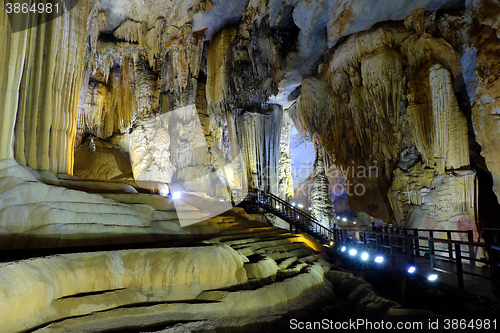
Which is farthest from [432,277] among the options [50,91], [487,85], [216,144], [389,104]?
[216,144]

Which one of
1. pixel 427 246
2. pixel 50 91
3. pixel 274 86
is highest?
pixel 274 86

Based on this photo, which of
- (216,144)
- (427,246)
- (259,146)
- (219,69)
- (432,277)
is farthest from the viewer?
(216,144)

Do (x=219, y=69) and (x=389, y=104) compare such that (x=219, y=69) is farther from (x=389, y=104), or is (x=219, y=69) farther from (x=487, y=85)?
(x=487, y=85)

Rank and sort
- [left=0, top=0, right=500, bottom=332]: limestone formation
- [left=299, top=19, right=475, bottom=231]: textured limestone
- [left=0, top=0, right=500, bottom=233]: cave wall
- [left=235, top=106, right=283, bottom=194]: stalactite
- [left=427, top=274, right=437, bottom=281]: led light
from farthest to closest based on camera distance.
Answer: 1. [left=235, top=106, right=283, bottom=194]: stalactite
2. [left=299, top=19, right=475, bottom=231]: textured limestone
3. [left=0, top=0, right=500, bottom=233]: cave wall
4. [left=427, top=274, right=437, bottom=281]: led light
5. [left=0, top=0, right=500, bottom=332]: limestone formation

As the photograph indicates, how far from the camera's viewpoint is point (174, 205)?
6.60 m

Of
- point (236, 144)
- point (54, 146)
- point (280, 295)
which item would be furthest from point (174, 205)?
point (236, 144)

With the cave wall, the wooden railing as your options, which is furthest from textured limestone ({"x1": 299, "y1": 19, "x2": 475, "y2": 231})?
the wooden railing

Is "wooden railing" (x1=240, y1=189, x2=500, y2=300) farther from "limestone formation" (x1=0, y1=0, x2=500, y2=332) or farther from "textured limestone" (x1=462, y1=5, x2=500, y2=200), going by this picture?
"textured limestone" (x1=462, y1=5, x2=500, y2=200)

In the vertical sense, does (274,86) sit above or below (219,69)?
below

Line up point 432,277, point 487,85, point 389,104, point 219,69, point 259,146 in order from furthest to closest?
point 259,146, point 219,69, point 389,104, point 487,85, point 432,277

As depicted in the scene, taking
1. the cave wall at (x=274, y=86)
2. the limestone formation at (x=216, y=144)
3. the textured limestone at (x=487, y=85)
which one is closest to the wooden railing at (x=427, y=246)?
the limestone formation at (x=216, y=144)

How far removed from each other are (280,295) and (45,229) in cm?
310

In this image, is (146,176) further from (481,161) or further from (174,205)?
(481,161)

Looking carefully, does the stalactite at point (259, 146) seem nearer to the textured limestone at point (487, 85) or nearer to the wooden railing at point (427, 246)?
the wooden railing at point (427, 246)
